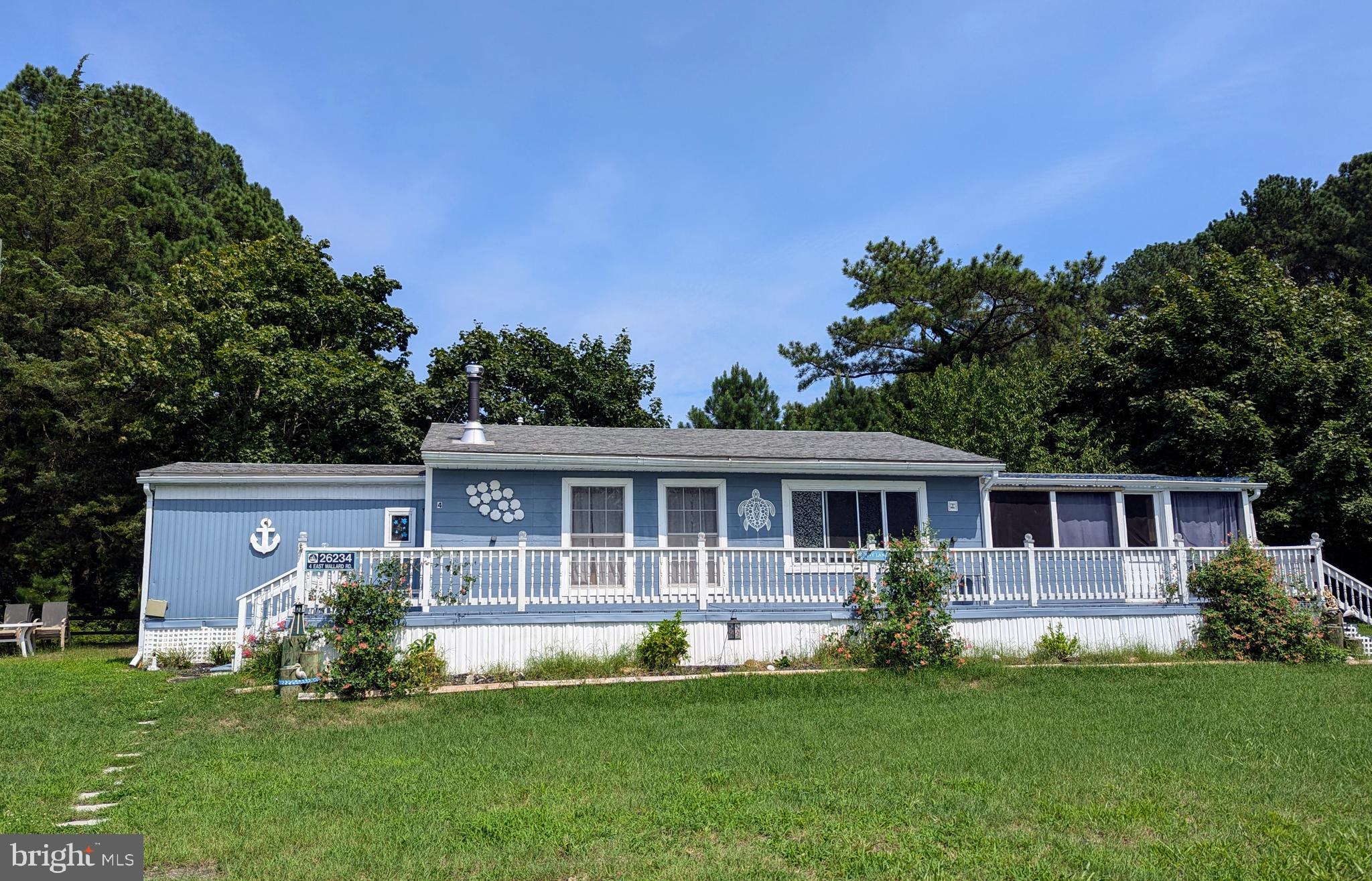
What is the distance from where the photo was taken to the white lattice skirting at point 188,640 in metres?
13.4

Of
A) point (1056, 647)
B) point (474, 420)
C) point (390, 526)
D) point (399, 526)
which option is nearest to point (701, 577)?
point (1056, 647)

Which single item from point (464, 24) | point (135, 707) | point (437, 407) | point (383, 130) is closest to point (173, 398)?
point (437, 407)

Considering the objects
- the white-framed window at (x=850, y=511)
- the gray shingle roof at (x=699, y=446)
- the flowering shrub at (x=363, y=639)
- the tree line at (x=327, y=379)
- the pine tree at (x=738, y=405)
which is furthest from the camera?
the pine tree at (x=738, y=405)

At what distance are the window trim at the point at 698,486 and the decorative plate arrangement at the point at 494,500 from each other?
2.21 m

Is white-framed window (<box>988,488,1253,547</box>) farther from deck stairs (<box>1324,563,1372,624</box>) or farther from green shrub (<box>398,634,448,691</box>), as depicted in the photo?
green shrub (<box>398,634,448,691</box>)

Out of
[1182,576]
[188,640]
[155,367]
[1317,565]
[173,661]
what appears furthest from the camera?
[155,367]

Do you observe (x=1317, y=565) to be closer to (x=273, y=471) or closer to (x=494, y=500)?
(x=494, y=500)

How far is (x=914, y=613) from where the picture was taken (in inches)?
435

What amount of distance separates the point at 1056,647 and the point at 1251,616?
8.51ft

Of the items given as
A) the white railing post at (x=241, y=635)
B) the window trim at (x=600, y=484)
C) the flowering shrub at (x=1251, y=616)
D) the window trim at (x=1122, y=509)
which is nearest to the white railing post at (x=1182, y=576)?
the flowering shrub at (x=1251, y=616)

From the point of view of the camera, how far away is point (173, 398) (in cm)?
1981

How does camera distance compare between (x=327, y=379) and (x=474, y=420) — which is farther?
(x=327, y=379)

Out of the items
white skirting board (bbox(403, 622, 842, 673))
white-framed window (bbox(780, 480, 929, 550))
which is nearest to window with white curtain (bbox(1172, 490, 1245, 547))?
white-framed window (bbox(780, 480, 929, 550))

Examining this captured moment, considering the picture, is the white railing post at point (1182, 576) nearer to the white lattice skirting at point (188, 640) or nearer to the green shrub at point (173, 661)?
the white lattice skirting at point (188, 640)
